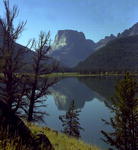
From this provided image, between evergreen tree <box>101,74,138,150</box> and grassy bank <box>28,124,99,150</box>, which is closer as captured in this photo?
grassy bank <box>28,124,99,150</box>

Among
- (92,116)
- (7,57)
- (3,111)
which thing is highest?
(7,57)

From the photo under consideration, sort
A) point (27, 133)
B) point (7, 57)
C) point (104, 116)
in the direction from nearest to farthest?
1. point (27, 133)
2. point (7, 57)
3. point (104, 116)

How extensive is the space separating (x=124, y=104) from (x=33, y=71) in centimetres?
943

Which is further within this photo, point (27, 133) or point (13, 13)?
point (13, 13)

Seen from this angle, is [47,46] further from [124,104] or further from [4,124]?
[4,124]

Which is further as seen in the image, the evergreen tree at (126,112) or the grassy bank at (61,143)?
the evergreen tree at (126,112)

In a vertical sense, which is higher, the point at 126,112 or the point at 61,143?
the point at 61,143

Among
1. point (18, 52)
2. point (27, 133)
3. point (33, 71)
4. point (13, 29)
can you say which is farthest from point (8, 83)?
point (27, 133)

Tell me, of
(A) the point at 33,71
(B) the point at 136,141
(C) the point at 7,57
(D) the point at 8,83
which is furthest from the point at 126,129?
(C) the point at 7,57

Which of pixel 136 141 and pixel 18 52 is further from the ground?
pixel 18 52

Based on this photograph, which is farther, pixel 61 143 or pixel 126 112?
pixel 126 112

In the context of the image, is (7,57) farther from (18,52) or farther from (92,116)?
(92,116)

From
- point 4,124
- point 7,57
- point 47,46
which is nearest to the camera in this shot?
point 4,124

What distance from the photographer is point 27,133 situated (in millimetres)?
7250
